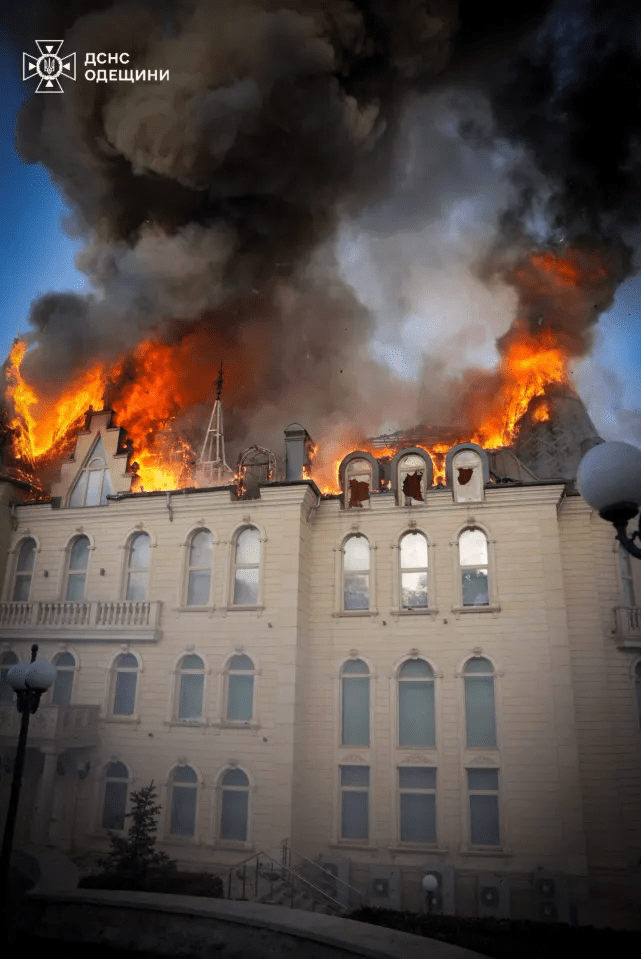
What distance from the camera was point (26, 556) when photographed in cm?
2519

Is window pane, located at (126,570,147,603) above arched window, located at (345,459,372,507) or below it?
below

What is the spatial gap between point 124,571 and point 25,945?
44.0 feet

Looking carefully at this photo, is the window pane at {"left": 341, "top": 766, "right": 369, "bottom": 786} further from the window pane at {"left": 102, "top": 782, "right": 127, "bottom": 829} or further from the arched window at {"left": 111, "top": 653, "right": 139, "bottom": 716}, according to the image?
the arched window at {"left": 111, "top": 653, "right": 139, "bottom": 716}

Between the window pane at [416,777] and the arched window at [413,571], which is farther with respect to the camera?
the arched window at [413,571]

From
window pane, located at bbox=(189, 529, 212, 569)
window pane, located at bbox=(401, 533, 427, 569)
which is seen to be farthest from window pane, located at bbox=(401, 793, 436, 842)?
window pane, located at bbox=(189, 529, 212, 569)

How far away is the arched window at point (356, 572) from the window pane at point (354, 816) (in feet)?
19.4

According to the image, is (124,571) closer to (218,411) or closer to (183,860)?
(183,860)

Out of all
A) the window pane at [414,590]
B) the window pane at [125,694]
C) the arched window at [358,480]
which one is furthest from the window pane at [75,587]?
the window pane at [414,590]

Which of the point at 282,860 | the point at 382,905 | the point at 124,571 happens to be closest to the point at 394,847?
the point at 382,905

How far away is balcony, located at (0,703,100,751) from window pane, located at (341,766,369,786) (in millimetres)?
8384

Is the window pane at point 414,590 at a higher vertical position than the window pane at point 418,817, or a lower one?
higher

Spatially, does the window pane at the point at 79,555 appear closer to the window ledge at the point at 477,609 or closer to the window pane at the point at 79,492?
the window pane at the point at 79,492

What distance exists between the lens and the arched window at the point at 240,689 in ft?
68.7

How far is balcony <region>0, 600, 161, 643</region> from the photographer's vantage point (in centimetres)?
2212
